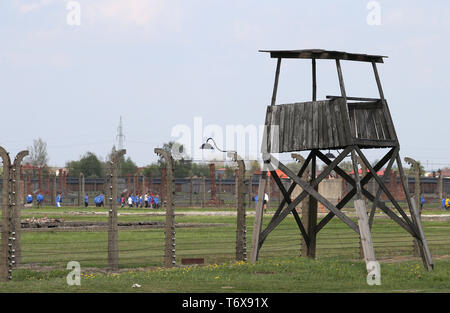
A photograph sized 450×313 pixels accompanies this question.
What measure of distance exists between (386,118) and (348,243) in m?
9.88

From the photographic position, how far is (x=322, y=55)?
1777 centimetres

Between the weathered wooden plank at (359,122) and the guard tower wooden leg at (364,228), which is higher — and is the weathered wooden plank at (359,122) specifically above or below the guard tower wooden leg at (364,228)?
above

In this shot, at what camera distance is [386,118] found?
704 inches

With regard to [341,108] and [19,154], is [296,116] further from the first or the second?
[19,154]

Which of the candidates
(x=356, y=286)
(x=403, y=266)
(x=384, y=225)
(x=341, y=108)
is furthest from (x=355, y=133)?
(x=384, y=225)

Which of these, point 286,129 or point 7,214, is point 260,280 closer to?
point 286,129

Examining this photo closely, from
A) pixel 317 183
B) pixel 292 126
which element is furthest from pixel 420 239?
pixel 292 126

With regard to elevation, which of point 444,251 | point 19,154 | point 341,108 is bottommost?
point 444,251

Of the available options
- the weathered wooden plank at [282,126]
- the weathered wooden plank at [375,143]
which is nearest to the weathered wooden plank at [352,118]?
the weathered wooden plank at [375,143]

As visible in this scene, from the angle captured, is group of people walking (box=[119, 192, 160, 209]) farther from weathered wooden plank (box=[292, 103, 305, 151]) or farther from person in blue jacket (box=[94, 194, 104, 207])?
weathered wooden plank (box=[292, 103, 305, 151])

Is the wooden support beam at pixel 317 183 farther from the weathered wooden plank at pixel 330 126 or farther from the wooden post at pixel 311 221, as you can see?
the wooden post at pixel 311 221

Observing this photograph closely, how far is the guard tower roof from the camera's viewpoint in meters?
17.6

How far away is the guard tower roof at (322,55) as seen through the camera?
17.6 meters

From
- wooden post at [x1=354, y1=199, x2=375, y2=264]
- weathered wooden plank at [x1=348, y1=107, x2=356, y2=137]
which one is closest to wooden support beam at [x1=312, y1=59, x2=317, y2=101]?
weathered wooden plank at [x1=348, y1=107, x2=356, y2=137]
